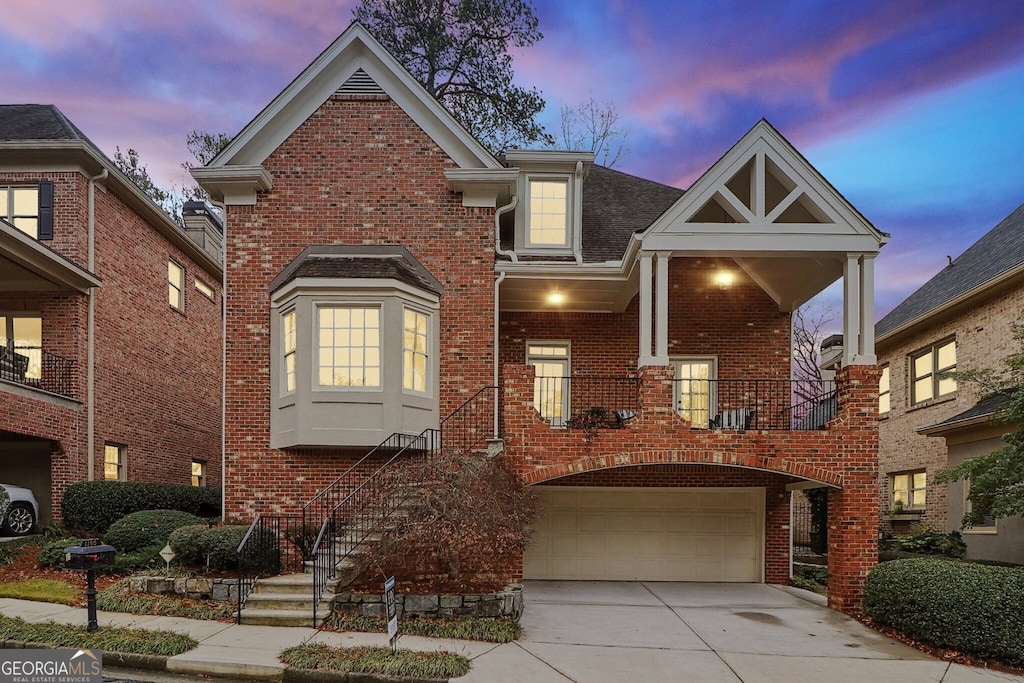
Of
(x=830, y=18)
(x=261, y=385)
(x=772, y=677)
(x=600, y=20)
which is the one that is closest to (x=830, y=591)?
(x=772, y=677)

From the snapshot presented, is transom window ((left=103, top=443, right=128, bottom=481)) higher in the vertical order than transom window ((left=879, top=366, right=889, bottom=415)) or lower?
lower

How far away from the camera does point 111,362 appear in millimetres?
16594

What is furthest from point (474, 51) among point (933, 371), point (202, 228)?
point (933, 371)

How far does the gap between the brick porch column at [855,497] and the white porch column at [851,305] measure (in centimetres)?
28

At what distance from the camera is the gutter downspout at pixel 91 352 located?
50.8 ft

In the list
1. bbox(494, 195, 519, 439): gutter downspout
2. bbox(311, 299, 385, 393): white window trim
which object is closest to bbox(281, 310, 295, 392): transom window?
bbox(311, 299, 385, 393): white window trim

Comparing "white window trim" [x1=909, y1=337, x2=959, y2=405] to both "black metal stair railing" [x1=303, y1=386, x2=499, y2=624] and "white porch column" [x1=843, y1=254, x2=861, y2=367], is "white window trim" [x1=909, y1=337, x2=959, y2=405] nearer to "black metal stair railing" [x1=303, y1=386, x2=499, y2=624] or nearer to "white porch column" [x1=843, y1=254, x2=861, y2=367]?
"white porch column" [x1=843, y1=254, x2=861, y2=367]

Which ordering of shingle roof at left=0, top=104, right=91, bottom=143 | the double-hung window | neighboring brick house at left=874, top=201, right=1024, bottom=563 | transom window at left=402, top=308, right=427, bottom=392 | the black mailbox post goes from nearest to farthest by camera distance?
the black mailbox post < transom window at left=402, top=308, right=427, bottom=392 < neighboring brick house at left=874, top=201, right=1024, bottom=563 < the double-hung window < shingle roof at left=0, top=104, right=91, bottom=143

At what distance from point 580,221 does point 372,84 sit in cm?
496

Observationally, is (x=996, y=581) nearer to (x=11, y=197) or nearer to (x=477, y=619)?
(x=477, y=619)

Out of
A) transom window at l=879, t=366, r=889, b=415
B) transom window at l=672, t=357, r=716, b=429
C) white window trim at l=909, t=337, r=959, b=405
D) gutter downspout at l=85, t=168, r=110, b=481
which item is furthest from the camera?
transom window at l=879, t=366, r=889, b=415

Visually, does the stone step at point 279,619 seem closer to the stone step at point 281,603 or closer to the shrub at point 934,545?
the stone step at point 281,603

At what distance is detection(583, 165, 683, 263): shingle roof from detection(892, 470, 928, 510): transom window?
32.3 ft

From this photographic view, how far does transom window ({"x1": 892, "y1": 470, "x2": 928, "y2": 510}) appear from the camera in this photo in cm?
1857
